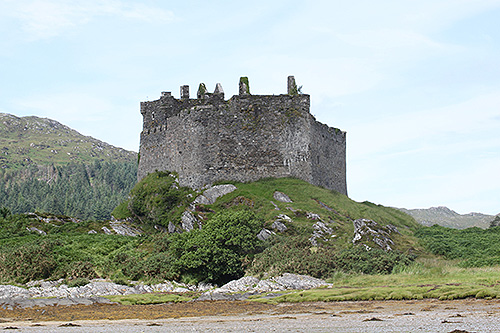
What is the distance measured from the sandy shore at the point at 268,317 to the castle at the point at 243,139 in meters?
25.7

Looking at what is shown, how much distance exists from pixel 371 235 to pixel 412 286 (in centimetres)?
1233

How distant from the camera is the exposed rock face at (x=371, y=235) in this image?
33312mm

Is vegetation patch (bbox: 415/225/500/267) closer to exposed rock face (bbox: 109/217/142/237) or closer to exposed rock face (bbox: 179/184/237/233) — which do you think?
exposed rock face (bbox: 179/184/237/233)

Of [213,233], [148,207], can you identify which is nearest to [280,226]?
[213,233]

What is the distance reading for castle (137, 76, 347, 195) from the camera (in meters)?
47.6

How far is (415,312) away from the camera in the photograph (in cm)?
1619

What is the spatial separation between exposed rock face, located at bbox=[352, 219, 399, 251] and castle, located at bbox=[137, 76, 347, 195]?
13.0m

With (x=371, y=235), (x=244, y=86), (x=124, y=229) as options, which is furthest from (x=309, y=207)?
(x=124, y=229)

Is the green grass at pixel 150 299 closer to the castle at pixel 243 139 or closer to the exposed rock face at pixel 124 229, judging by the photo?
the exposed rock face at pixel 124 229

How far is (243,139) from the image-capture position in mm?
47938

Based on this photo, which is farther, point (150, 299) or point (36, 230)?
point (36, 230)

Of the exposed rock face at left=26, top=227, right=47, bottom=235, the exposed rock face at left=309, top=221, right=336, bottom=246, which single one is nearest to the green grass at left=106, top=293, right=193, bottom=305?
the exposed rock face at left=309, top=221, right=336, bottom=246

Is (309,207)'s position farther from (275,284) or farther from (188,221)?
(275,284)

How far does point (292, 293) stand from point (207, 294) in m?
4.65
